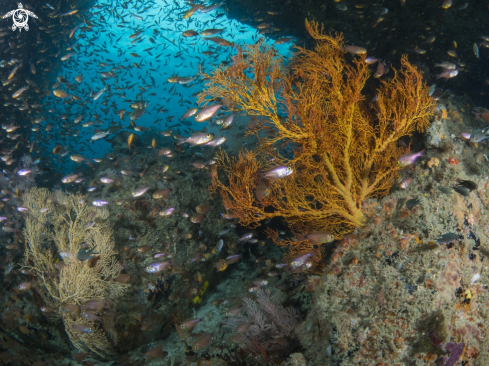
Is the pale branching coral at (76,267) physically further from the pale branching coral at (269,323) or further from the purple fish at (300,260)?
the purple fish at (300,260)

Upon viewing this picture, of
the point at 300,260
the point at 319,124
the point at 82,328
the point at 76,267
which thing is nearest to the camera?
the point at 319,124

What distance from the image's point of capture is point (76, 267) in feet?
16.5

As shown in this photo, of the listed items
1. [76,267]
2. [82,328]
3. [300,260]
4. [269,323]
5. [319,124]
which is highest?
[319,124]

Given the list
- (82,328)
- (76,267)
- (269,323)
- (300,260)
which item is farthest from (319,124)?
(82,328)

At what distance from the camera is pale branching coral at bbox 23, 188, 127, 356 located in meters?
4.95

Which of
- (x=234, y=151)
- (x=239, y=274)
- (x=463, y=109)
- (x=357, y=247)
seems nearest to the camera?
(x=357, y=247)

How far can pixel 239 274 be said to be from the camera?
7656mm

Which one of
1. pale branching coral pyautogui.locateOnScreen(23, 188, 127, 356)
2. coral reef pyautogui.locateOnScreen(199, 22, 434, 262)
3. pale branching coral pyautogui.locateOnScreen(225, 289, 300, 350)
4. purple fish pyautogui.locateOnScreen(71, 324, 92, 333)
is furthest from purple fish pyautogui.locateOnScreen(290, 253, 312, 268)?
purple fish pyautogui.locateOnScreen(71, 324, 92, 333)

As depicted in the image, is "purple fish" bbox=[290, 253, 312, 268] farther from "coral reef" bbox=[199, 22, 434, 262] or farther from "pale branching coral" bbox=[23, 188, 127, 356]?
"pale branching coral" bbox=[23, 188, 127, 356]

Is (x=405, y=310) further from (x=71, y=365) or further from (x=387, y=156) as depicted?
(x=71, y=365)

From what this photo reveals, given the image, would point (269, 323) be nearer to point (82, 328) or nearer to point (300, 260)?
point (300, 260)

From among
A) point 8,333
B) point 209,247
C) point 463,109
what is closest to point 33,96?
point 8,333

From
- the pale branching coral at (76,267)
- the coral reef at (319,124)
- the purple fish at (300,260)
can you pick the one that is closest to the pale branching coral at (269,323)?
the purple fish at (300,260)

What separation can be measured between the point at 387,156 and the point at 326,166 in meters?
1.26
